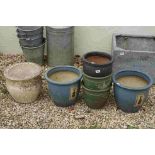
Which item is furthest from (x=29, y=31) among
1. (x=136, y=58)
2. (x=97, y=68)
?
(x=136, y=58)

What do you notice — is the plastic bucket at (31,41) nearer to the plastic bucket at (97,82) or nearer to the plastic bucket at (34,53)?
the plastic bucket at (34,53)

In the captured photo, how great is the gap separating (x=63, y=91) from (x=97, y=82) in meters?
0.61

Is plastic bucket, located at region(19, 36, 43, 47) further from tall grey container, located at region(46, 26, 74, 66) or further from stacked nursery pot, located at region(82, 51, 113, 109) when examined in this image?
stacked nursery pot, located at region(82, 51, 113, 109)

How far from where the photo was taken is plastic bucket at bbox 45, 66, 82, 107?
612 centimetres

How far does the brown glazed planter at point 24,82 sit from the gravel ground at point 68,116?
17 cm

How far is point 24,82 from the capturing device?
20.6ft

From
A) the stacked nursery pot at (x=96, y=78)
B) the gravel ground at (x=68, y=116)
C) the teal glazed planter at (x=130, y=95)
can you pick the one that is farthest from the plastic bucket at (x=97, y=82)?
the gravel ground at (x=68, y=116)

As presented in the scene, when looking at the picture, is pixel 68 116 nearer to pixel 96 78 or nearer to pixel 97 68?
pixel 96 78

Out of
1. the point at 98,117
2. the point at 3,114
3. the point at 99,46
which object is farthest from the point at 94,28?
the point at 3,114

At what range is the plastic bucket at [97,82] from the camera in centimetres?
603

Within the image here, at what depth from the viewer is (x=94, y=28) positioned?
7.71 meters

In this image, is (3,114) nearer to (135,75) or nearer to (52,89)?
(52,89)

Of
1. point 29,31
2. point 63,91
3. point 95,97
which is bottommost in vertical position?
point 95,97

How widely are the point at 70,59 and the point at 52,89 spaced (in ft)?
5.28
